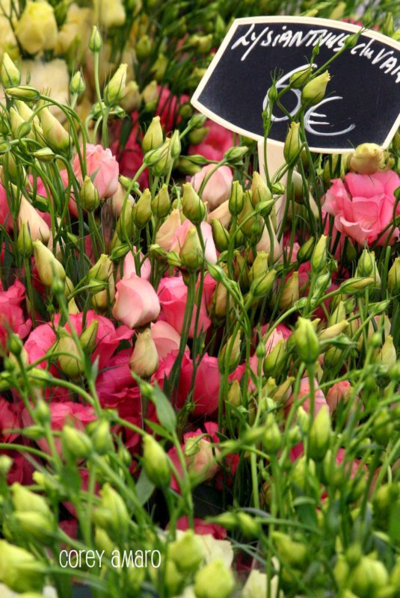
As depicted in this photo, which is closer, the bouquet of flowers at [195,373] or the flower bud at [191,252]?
the bouquet of flowers at [195,373]

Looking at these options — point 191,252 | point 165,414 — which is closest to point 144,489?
point 165,414

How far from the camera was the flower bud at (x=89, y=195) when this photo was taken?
527 mm

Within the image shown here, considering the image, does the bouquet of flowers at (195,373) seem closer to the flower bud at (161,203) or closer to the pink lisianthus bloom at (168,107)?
the flower bud at (161,203)

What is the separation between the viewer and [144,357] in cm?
46

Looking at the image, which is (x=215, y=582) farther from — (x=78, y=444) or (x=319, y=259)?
(x=319, y=259)

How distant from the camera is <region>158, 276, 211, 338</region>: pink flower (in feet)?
1.69

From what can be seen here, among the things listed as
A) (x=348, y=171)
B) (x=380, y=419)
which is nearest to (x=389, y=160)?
(x=348, y=171)

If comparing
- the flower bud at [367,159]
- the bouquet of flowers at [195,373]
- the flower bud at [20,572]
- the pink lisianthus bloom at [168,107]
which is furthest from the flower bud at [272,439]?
the pink lisianthus bloom at [168,107]

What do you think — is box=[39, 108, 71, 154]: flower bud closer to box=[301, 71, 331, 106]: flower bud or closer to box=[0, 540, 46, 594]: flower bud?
box=[301, 71, 331, 106]: flower bud

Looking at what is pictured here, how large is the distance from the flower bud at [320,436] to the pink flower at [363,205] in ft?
0.95

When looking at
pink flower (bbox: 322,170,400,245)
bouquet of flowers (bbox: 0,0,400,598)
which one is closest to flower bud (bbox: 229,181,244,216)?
bouquet of flowers (bbox: 0,0,400,598)

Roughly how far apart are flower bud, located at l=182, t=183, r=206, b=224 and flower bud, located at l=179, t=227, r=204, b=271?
0.8 inches

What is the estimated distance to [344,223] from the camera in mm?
593

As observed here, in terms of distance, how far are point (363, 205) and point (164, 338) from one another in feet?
0.60
